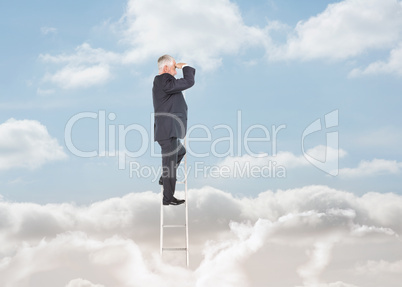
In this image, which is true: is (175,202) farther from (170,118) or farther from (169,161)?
(170,118)

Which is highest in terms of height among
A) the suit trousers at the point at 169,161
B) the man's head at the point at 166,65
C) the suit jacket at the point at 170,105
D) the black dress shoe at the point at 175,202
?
the man's head at the point at 166,65

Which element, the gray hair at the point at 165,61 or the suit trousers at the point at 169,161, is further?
the gray hair at the point at 165,61

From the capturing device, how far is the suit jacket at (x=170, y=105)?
701cm

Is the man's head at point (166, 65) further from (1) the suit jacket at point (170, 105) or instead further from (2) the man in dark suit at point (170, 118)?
(1) the suit jacket at point (170, 105)

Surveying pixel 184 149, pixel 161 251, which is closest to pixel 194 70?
pixel 184 149

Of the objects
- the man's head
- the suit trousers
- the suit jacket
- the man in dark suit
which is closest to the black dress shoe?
the man in dark suit

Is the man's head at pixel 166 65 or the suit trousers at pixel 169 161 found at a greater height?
the man's head at pixel 166 65

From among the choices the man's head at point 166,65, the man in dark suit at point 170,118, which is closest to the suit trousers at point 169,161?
the man in dark suit at point 170,118

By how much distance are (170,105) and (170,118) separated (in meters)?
0.20

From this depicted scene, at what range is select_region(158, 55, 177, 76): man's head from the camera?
7199mm

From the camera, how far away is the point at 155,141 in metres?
7.15

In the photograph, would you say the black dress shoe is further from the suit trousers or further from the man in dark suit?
the suit trousers

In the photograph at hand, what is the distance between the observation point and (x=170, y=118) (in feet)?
23.1

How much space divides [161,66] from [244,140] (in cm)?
A: 216
